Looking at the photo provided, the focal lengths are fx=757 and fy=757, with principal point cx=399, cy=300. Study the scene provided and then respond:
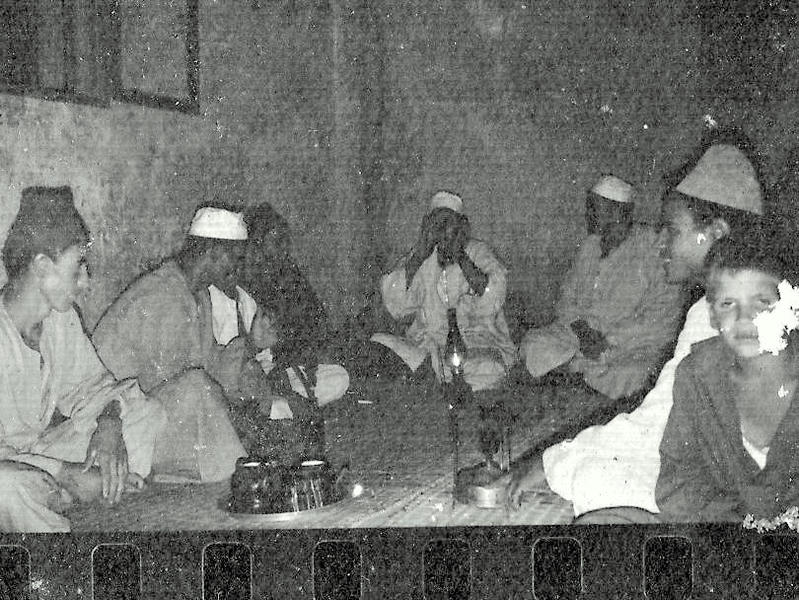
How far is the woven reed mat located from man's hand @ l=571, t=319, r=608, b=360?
17 centimetres

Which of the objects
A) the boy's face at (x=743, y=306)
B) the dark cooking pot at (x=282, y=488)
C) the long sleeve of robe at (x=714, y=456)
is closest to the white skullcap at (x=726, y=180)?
the boy's face at (x=743, y=306)

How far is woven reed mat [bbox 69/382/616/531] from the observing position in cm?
260

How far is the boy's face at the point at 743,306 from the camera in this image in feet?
8.06

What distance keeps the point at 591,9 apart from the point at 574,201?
731 mm

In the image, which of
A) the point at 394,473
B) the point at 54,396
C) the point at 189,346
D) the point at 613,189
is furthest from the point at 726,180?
the point at 54,396

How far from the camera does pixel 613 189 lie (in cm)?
293

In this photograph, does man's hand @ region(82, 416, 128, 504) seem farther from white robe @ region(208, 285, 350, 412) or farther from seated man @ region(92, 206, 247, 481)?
white robe @ region(208, 285, 350, 412)

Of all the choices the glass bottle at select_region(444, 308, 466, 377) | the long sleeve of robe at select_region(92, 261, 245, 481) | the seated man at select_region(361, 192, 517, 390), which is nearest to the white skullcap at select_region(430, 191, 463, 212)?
the seated man at select_region(361, 192, 517, 390)

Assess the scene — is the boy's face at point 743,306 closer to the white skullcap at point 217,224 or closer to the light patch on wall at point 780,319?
the light patch on wall at point 780,319

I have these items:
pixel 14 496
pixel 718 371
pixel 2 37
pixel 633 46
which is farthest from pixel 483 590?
pixel 2 37

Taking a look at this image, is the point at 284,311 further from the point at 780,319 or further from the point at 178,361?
the point at 780,319

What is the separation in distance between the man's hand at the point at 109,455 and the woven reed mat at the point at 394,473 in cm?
7

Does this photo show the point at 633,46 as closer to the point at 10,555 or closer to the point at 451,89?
the point at 451,89

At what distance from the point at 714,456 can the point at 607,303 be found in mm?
760
